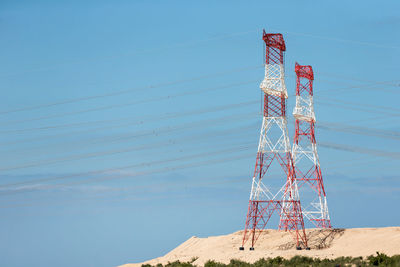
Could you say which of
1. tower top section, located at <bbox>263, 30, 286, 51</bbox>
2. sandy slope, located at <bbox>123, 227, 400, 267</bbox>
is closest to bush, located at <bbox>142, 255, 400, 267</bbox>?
sandy slope, located at <bbox>123, 227, 400, 267</bbox>

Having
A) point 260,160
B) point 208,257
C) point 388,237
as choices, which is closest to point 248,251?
point 208,257

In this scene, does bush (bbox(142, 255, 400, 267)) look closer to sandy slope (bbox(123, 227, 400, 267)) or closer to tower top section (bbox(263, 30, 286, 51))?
sandy slope (bbox(123, 227, 400, 267))

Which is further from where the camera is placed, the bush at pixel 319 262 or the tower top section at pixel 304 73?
the tower top section at pixel 304 73

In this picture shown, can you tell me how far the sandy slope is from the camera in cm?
5280

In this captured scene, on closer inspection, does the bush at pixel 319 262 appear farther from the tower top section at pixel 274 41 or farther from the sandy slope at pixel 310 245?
the tower top section at pixel 274 41

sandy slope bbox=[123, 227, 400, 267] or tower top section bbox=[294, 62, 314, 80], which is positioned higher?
tower top section bbox=[294, 62, 314, 80]

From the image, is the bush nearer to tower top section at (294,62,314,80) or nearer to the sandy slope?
the sandy slope

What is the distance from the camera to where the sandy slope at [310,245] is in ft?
173

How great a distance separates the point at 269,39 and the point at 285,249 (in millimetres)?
20721

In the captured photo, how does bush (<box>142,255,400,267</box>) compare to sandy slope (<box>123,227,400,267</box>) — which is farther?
sandy slope (<box>123,227,400,267</box>)

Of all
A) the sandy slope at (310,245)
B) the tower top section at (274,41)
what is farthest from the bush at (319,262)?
the tower top section at (274,41)

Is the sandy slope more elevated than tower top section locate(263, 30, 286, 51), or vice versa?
tower top section locate(263, 30, 286, 51)

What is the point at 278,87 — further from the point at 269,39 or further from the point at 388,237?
the point at 388,237

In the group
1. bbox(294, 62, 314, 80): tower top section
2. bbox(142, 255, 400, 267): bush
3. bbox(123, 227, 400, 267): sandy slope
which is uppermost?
bbox(294, 62, 314, 80): tower top section
